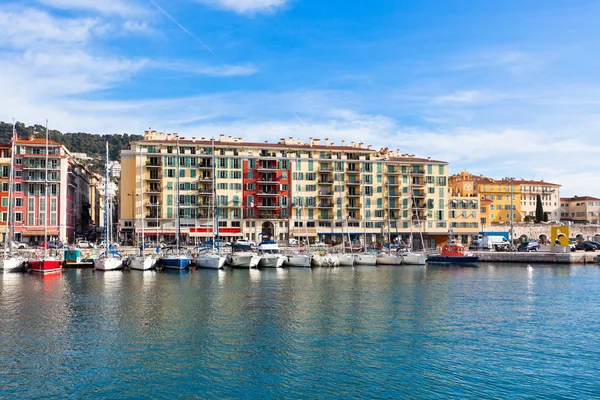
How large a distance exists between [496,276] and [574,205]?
118823 millimetres

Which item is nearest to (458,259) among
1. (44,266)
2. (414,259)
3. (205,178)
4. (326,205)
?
(414,259)

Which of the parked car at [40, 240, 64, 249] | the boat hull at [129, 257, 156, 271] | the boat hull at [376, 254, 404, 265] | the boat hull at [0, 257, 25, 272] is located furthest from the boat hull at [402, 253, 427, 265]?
the parked car at [40, 240, 64, 249]

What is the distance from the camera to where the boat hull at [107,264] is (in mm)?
69125

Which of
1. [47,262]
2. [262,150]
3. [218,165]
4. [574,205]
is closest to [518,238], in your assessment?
[574,205]

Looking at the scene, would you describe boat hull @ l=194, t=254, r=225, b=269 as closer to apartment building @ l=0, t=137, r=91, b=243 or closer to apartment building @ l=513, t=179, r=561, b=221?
apartment building @ l=0, t=137, r=91, b=243

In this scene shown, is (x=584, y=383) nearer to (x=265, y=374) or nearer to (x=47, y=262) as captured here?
(x=265, y=374)

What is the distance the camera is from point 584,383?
79.3 ft

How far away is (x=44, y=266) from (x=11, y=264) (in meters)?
6.57

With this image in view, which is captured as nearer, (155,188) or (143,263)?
(143,263)

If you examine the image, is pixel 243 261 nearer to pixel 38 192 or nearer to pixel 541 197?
pixel 38 192

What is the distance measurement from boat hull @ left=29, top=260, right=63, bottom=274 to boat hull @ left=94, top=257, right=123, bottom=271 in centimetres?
453

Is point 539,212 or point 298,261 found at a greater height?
point 539,212

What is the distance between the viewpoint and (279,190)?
108m

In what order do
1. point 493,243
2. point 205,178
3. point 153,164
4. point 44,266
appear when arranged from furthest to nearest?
point 493,243 → point 205,178 → point 153,164 → point 44,266
